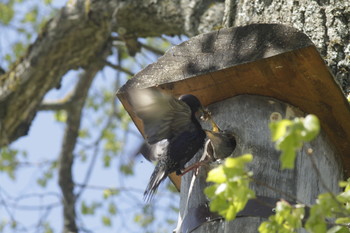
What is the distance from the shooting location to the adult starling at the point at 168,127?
307cm

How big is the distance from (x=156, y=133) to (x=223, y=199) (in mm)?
1094

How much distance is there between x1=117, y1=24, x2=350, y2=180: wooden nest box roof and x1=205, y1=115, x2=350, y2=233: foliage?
91 cm

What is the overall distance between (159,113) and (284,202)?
109 cm

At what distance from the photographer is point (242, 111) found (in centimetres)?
335

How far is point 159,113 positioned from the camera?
316 centimetres

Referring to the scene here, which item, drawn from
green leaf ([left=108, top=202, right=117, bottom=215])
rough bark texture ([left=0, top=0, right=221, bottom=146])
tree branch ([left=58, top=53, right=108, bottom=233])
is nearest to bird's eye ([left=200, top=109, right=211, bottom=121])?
rough bark texture ([left=0, top=0, right=221, bottom=146])

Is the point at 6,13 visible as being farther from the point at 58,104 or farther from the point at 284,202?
the point at 284,202

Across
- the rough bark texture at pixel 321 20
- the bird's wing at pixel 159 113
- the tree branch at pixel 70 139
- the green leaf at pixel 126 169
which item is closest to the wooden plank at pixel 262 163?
the bird's wing at pixel 159 113

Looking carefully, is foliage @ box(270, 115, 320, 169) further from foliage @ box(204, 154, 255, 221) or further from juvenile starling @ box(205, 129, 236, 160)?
juvenile starling @ box(205, 129, 236, 160)

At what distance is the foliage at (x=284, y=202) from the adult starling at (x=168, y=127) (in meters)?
0.87

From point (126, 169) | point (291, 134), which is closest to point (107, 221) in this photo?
point (126, 169)

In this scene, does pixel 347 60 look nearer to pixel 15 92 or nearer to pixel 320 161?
pixel 320 161

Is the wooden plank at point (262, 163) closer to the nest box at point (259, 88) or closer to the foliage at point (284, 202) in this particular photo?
the nest box at point (259, 88)

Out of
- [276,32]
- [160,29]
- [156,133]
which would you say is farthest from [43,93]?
[276,32]
